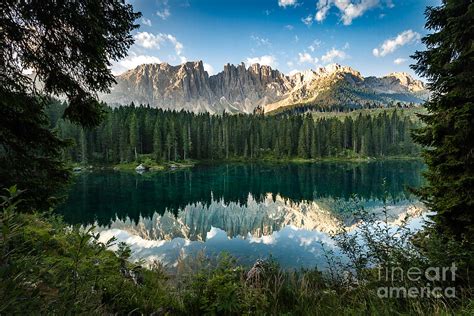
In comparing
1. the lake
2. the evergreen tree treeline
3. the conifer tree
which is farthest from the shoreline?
the conifer tree

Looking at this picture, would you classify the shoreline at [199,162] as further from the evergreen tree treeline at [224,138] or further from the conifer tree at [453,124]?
the conifer tree at [453,124]

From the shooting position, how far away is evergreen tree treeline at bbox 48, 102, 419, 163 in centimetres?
9612

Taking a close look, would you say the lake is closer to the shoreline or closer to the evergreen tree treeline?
the shoreline

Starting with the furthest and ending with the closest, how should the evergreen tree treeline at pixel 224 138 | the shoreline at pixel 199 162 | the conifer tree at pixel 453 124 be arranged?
1. the evergreen tree treeline at pixel 224 138
2. the shoreline at pixel 199 162
3. the conifer tree at pixel 453 124

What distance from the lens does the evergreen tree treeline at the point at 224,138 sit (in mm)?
96125

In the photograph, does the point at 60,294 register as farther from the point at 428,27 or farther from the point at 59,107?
the point at 59,107

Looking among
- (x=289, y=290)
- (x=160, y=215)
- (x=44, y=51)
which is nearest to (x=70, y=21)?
(x=44, y=51)

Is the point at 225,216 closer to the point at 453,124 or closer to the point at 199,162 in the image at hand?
the point at 453,124

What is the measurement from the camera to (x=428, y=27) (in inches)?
431

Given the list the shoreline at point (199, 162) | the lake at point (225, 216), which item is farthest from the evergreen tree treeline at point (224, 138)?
the lake at point (225, 216)

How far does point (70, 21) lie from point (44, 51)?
3.02 feet

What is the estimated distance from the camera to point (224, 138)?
400 ft

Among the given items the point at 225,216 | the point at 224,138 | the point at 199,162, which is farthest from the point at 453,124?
the point at 224,138

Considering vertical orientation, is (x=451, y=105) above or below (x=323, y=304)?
above
